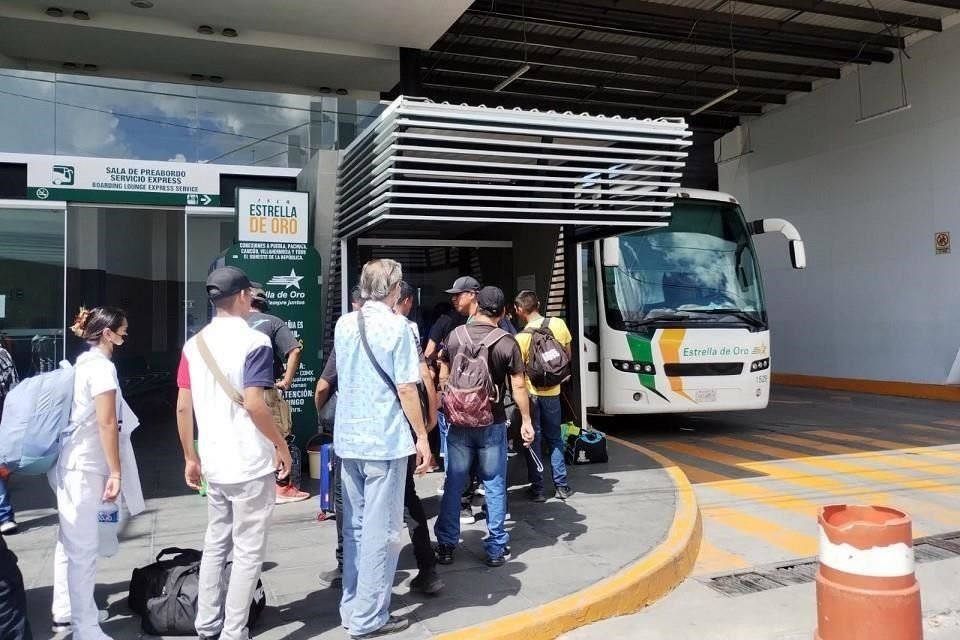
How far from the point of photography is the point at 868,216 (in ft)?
51.2

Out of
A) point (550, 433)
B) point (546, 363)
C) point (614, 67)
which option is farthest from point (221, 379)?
point (614, 67)

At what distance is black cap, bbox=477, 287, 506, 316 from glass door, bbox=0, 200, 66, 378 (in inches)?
242

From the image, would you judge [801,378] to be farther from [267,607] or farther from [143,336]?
[267,607]

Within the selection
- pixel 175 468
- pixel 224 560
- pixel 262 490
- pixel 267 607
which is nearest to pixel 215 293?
pixel 262 490

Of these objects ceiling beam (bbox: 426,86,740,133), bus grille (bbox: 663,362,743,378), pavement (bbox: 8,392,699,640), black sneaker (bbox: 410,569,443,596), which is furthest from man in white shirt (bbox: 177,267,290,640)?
ceiling beam (bbox: 426,86,740,133)

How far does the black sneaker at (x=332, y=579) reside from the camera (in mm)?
4266

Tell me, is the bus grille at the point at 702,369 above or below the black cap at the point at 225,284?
below

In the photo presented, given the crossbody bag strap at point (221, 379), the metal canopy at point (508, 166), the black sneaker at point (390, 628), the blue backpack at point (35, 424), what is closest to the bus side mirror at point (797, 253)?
the metal canopy at point (508, 166)

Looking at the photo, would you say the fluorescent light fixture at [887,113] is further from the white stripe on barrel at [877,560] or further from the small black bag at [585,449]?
the white stripe on barrel at [877,560]

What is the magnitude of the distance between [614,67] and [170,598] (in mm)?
14066

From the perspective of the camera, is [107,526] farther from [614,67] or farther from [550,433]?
[614,67]

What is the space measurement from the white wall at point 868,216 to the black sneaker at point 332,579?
44.8 feet

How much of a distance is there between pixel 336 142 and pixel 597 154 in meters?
4.27

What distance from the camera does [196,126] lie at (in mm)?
9250
